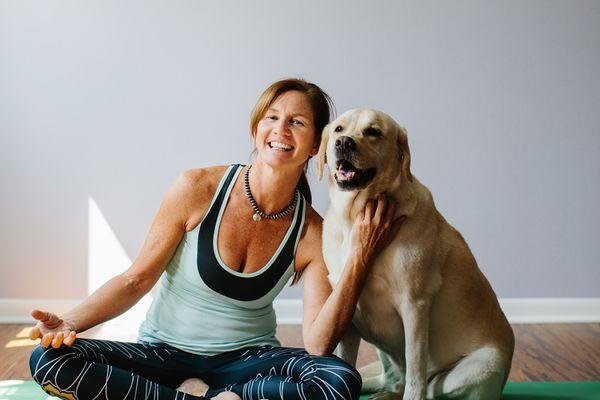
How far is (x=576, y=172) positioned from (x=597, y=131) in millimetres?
229

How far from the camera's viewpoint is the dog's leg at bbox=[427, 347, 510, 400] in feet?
5.96

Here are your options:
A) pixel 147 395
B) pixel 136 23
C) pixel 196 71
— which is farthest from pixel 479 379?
pixel 136 23

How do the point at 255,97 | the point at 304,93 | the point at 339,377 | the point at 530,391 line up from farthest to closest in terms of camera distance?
the point at 255,97 < the point at 530,391 < the point at 304,93 < the point at 339,377

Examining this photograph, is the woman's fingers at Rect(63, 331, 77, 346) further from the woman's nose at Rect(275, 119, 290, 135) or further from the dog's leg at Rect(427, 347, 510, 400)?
the dog's leg at Rect(427, 347, 510, 400)

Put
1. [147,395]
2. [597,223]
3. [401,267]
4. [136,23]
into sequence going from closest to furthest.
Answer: [147,395]
[401,267]
[136,23]
[597,223]

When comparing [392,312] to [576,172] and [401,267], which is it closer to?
[401,267]

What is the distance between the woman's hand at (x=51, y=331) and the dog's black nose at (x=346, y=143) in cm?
75

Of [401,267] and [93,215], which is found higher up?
[401,267]

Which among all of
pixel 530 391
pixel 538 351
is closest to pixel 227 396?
pixel 530 391

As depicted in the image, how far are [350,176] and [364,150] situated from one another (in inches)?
2.8

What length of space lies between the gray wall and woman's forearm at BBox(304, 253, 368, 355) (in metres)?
1.63

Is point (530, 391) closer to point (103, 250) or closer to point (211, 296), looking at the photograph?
point (211, 296)

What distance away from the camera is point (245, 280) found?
180 centimetres

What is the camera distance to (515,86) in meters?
3.46
